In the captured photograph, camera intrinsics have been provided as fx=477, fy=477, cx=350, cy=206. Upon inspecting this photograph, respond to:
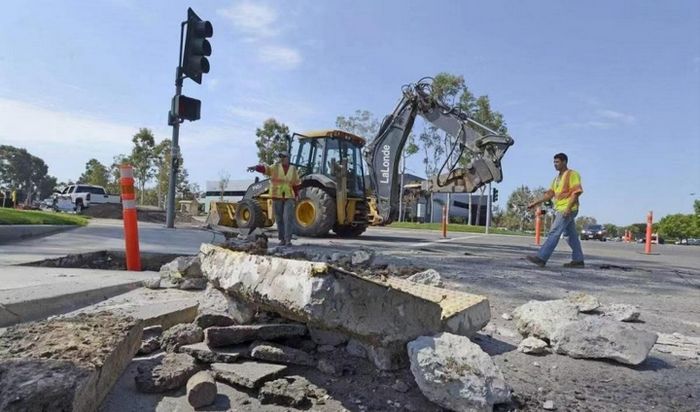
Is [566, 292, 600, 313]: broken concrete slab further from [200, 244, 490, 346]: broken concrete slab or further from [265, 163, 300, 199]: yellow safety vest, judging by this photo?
[265, 163, 300, 199]: yellow safety vest

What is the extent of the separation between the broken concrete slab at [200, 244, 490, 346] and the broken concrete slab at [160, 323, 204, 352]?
275 millimetres

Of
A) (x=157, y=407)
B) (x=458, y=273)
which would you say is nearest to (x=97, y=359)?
(x=157, y=407)

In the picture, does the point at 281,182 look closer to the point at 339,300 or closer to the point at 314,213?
the point at 314,213

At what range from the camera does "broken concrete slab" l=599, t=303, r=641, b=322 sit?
340 cm

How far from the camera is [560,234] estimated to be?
7.08m

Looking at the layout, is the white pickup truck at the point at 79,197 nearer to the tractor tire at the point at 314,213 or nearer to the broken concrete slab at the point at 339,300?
the tractor tire at the point at 314,213

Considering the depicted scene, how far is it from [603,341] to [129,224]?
4430mm

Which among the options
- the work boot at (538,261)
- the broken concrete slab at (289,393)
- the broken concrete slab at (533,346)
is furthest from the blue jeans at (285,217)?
the broken concrete slab at (289,393)

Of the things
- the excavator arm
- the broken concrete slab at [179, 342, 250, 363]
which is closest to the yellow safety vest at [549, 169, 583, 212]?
the excavator arm

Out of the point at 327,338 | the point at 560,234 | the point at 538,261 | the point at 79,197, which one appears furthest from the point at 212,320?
the point at 79,197

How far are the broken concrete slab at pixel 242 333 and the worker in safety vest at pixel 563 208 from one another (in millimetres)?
5617

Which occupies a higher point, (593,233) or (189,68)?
(189,68)

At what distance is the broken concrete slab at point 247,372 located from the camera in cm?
199

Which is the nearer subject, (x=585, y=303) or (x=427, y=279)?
(x=585, y=303)
